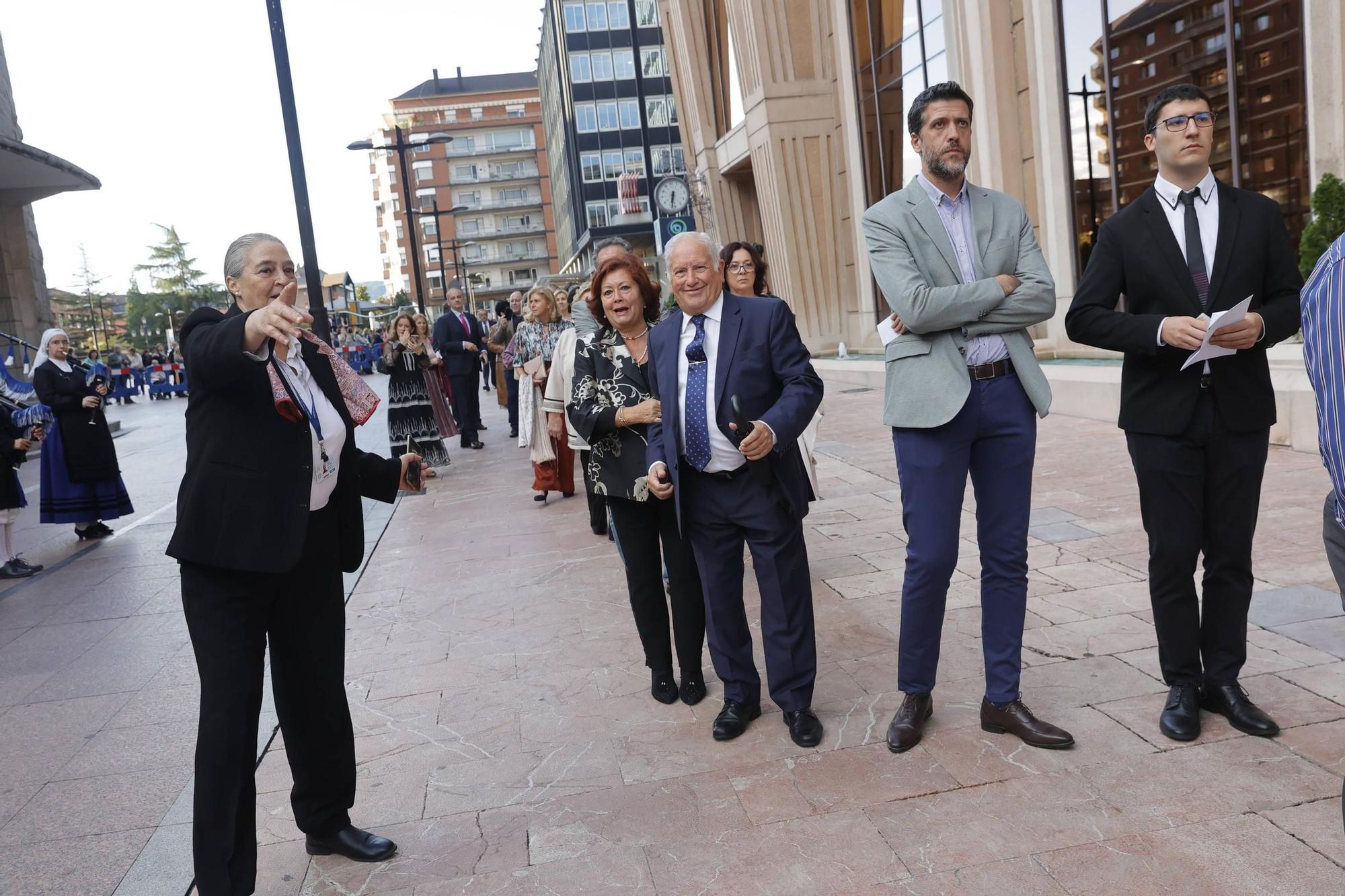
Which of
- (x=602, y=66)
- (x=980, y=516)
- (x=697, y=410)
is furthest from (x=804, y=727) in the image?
(x=602, y=66)

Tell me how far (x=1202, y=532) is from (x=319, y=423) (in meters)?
2.79

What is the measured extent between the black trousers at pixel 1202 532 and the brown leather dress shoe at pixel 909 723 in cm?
80

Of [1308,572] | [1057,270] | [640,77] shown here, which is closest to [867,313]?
[1057,270]

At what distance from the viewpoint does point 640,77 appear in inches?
2916

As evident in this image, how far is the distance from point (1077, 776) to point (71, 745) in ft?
13.1

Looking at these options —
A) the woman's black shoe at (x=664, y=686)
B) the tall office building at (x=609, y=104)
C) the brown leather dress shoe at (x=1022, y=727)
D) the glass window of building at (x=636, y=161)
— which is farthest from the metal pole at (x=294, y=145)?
the glass window of building at (x=636, y=161)

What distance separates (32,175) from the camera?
24.0 m

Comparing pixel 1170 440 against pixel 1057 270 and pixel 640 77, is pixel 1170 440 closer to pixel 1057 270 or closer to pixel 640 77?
pixel 1057 270

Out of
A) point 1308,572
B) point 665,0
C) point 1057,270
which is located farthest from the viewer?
point 665,0

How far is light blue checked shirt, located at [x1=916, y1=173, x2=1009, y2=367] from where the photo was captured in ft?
11.7

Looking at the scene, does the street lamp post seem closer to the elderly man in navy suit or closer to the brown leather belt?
the elderly man in navy suit

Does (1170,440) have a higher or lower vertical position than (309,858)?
higher

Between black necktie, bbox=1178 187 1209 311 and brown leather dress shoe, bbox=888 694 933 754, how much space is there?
160cm

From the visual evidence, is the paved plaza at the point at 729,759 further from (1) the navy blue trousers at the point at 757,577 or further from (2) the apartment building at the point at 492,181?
(2) the apartment building at the point at 492,181
